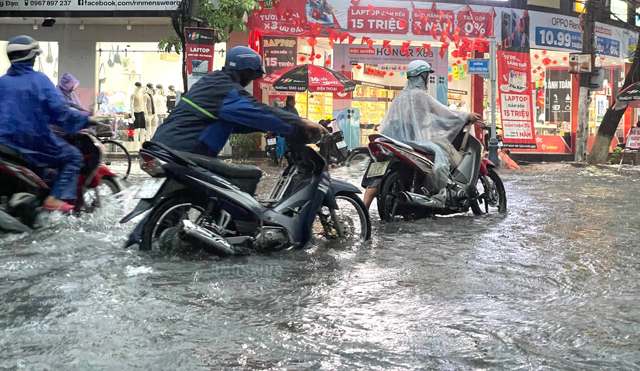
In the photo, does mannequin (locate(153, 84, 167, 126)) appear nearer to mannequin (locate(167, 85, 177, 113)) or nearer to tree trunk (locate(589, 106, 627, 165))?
mannequin (locate(167, 85, 177, 113))

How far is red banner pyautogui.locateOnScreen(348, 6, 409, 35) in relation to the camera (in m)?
21.7

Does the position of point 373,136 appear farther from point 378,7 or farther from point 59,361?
point 378,7

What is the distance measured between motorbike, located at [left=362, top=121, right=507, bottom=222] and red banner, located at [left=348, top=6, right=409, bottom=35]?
13.9 metres

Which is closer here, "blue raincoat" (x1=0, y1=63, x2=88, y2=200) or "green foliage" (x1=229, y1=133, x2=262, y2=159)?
"blue raincoat" (x1=0, y1=63, x2=88, y2=200)

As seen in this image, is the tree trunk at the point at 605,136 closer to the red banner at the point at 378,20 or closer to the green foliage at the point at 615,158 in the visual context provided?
the green foliage at the point at 615,158

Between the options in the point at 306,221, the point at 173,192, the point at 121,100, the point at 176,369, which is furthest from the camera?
the point at 121,100

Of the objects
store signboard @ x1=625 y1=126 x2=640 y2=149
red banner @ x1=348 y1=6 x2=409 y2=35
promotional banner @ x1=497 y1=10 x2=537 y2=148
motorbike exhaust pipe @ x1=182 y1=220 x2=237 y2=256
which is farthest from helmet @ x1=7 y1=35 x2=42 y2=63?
store signboard @ x1=625 y1=126 x2=640 y2=149

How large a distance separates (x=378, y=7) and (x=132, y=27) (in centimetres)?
717

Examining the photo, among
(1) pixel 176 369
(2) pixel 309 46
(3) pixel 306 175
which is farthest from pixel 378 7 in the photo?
(1) pixel 176 369

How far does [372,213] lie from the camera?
342 inches

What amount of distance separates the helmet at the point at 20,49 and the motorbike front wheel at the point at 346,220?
2766 mm

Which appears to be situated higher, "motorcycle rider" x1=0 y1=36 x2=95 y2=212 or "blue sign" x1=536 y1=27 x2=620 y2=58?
"blue sign" x1=536 y1=27 x2=620 y2=58

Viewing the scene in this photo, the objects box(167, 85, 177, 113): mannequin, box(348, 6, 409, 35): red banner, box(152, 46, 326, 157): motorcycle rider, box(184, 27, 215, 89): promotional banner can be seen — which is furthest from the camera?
box(348, 6, 409, 35): red banner

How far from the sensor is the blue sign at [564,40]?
80.3ft
